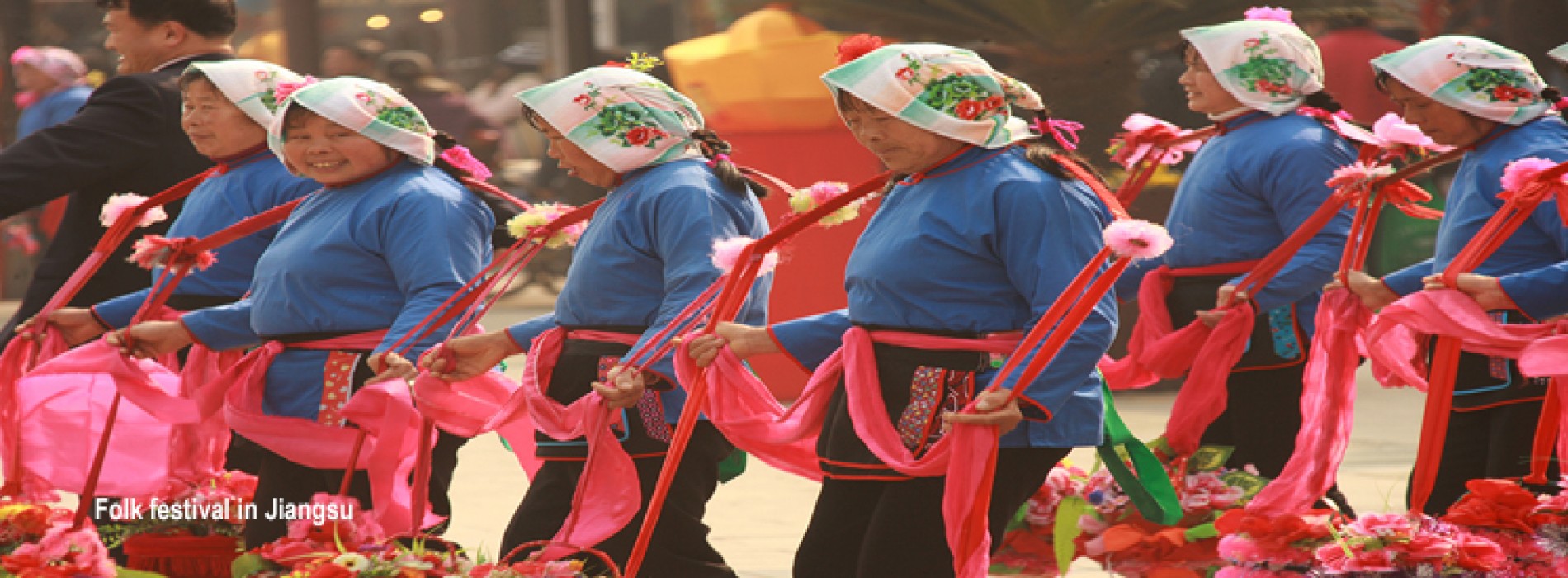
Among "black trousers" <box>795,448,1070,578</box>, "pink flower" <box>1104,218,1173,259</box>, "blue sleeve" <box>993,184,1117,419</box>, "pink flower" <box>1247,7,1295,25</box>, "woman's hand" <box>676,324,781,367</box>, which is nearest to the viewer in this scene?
"pink flower" <box>1104,218,1173,259</box>

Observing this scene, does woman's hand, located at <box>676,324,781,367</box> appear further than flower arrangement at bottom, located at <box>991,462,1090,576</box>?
No

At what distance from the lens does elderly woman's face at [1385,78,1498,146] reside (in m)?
4.67

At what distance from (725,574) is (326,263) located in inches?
44.1

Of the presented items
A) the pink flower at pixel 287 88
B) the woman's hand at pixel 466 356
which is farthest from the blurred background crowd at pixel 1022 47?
the woman's hand at pixel 466 356

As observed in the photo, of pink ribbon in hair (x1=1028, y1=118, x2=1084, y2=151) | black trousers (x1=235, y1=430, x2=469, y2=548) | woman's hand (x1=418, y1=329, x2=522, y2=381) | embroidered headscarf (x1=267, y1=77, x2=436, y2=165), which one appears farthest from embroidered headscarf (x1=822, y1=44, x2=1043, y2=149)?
black trousers (x1=235, y1=430, x2=469, y2=548)

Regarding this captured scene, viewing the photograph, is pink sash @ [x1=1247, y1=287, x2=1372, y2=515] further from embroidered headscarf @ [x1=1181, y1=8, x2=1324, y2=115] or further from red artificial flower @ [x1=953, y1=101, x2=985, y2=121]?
red artificial flower @ [x1=953, y1=101, x2=985, y2=121]

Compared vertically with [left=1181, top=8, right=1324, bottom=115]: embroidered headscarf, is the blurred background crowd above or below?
below

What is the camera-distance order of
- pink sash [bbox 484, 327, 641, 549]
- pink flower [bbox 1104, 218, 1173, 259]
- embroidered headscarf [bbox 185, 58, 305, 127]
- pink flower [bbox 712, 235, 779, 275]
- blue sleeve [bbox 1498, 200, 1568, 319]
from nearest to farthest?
pink flower [bbox 1104, 218, 1173, 259] < pink flower [bbox 712, 235, 779, 275] < pink sash [bbox 484, 327, 641, 549] < blue sleeve [bbox 1498, 200, 1568, 319] < embroidered headscarf [bbox 185, 58, 305, 127]

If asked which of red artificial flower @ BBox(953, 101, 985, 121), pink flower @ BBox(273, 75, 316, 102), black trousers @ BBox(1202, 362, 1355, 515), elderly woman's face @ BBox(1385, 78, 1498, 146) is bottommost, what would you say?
black trousers @ BBox(1202, 362, 1355, 515)

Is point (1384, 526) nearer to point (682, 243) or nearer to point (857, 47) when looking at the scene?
point (857, 47)

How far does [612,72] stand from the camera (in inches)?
Answer: 177

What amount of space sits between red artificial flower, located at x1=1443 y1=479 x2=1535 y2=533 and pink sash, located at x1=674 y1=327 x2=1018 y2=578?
3.51 ft

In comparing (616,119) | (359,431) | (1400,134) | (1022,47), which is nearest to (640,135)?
(616,119)

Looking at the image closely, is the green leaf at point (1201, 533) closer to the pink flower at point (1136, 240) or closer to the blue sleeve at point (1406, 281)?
the blue sleeve at point (1406, 281)
